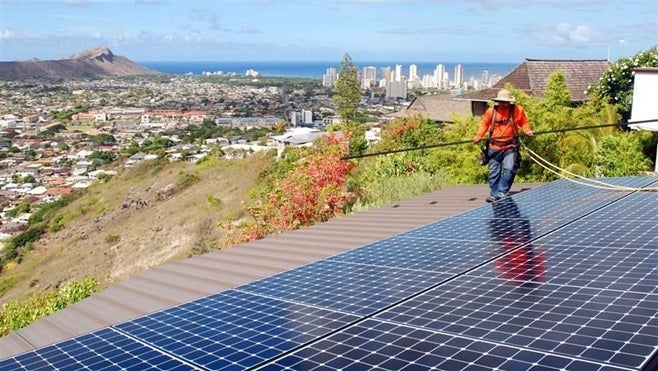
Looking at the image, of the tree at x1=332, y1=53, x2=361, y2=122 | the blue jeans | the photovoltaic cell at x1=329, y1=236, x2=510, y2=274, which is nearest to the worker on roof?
the blue jeans

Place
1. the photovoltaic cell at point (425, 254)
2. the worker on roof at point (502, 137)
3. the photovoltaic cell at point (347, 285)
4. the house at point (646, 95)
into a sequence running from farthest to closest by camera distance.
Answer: the house at point (646, 95) → the worker on roof at point (502, 137) → the photovoltaic cell at point (425, 254) → the photovoltaic cell at point (347, 285)

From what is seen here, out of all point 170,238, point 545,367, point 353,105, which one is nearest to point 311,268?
point 545,367

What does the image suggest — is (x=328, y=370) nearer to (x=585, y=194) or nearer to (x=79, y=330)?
(x=79, y=330)

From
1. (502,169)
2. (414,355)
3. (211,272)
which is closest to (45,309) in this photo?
(211,272)

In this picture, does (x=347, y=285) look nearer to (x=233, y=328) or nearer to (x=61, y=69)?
(x=233, y=328)

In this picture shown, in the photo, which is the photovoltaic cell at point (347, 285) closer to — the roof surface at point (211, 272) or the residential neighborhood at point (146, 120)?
the roof surface at point (211, 272)

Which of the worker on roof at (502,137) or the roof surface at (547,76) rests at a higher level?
the roof surface at (547,76)

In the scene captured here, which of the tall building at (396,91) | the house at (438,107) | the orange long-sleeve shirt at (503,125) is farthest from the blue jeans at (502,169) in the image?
the tall building at (396,91)
